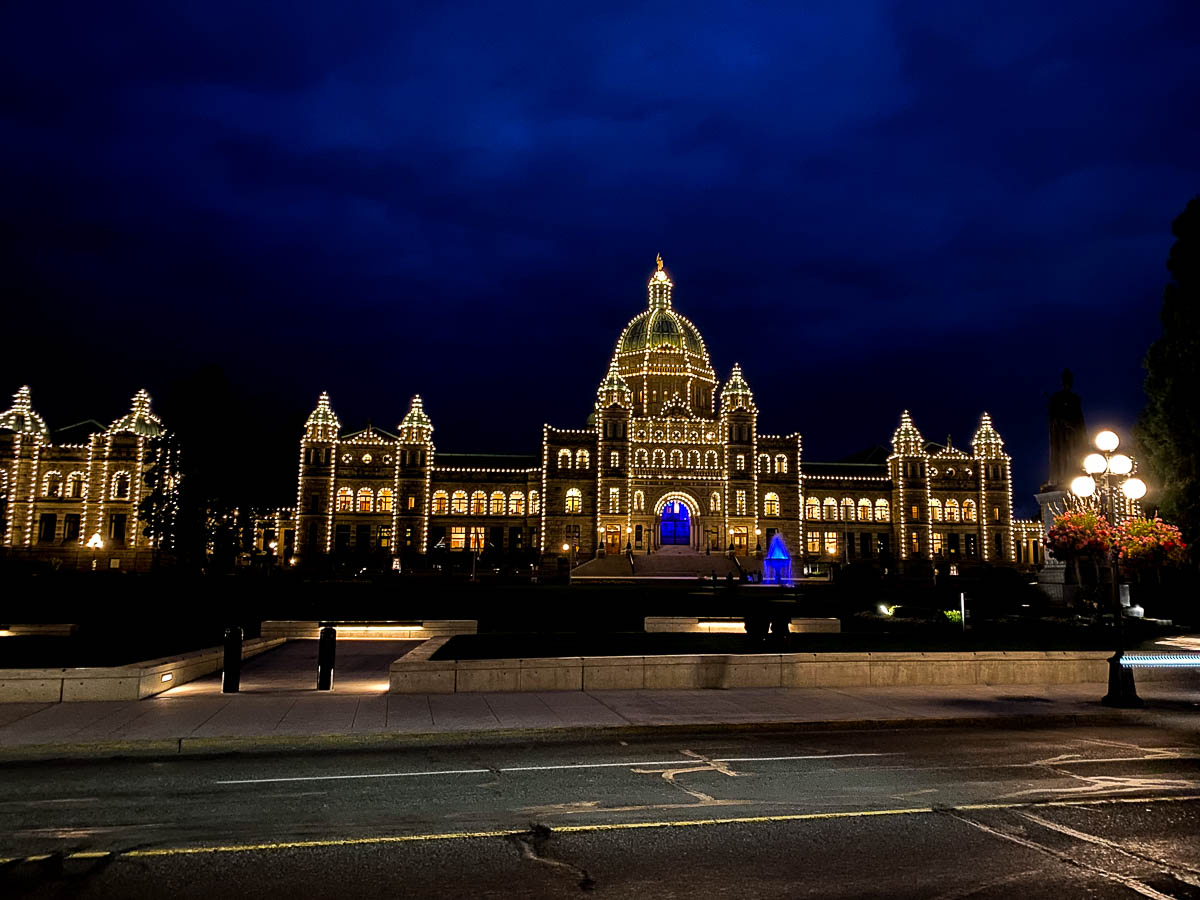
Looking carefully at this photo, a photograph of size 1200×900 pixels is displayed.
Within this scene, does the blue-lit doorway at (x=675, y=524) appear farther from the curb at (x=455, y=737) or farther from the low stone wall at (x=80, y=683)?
the low stone wall at (x=80, y=683)

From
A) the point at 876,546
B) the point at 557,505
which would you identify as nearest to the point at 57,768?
the point at 557,505

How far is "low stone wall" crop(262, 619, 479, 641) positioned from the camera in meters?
29.6

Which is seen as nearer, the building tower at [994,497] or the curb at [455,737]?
the curb at [455,737]

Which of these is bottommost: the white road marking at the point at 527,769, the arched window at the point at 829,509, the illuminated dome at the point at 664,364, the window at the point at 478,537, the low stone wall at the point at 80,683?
the white road marking at the point at 527,769

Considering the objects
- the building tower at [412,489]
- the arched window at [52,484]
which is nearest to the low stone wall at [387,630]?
the building tower at [412,489]

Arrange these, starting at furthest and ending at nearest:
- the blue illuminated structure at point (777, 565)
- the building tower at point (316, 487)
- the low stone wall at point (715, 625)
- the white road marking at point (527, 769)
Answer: the building tower at point (316, 487) < the blue illuminated structure at point (777, 565) < the low stone wall at point (715, 625) < the white road marking at point (527, 769)

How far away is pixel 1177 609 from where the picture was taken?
3425 centimetres

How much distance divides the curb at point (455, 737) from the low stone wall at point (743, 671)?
3.78 m

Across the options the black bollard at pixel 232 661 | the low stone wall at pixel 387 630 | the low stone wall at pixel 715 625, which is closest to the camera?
the black bollard at pixel 232 661

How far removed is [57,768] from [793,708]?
11041 mm

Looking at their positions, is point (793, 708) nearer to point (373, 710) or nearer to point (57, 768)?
point (373, 710)

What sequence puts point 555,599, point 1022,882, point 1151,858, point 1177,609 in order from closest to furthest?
point 1022,882, point 1151,858, point 1177,609, point 555,599

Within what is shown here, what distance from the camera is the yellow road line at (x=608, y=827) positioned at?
7.50m

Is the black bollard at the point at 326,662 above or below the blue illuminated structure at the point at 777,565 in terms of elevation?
below
